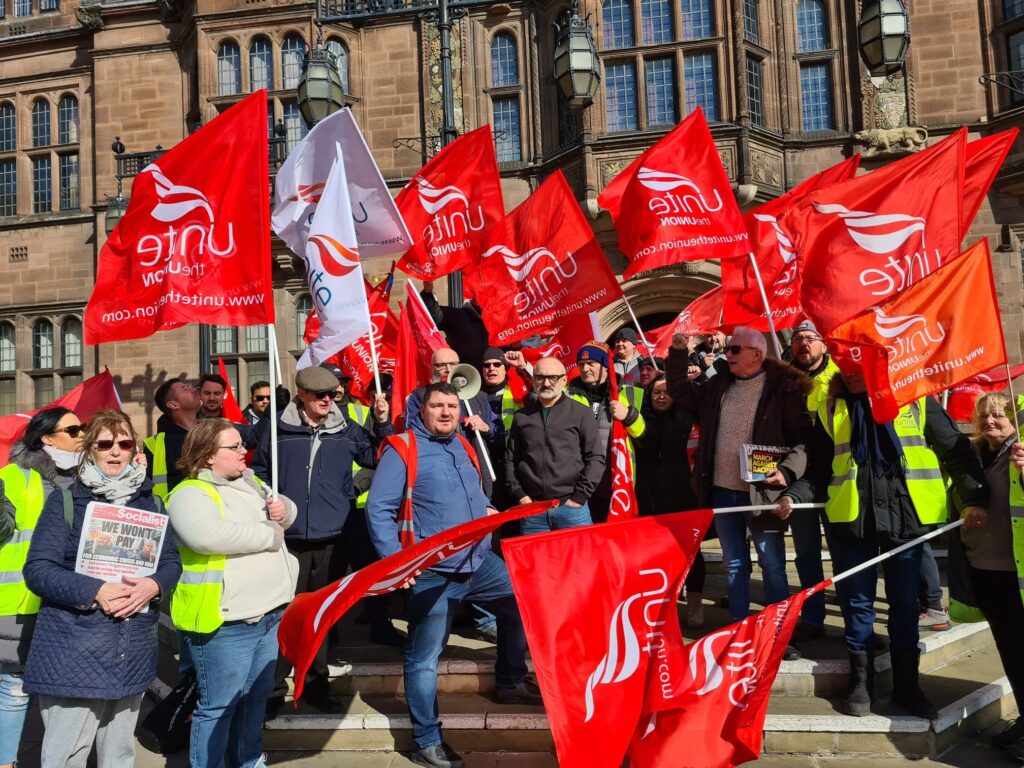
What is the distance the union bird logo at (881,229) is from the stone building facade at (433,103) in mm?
7594

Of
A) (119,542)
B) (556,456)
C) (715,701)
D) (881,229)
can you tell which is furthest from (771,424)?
(119,542)

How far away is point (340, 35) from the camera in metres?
16.2

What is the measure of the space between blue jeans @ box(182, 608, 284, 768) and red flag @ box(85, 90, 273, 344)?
1857mm

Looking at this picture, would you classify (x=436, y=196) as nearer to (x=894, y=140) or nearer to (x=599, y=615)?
(x=599, y=615)

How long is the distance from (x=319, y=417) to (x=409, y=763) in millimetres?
2095

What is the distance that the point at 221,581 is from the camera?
421cm

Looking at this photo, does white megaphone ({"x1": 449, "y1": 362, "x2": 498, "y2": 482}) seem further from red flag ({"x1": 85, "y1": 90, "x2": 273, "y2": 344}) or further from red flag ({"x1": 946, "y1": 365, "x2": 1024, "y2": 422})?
red flag ({"x1": 946, "y1": 365, "x2": 1024, "y2": 422})

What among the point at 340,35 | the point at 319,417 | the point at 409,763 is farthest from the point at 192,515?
the point at 340,35

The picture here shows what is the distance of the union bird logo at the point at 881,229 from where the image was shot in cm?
605

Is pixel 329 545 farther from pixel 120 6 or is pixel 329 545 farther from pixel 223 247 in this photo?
pixel 120 6

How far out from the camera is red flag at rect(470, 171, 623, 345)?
7.07m

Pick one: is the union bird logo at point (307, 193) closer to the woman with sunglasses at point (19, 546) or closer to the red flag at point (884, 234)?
the woman with sunglasses at point (19, 546)

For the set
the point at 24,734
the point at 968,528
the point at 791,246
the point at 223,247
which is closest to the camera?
the point at 968,528

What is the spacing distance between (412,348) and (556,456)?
180cm
